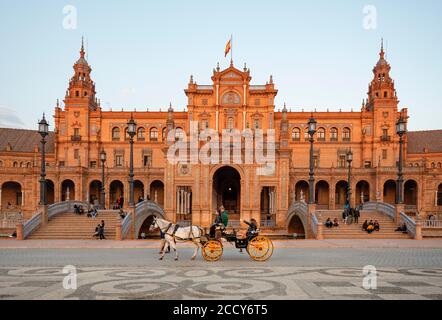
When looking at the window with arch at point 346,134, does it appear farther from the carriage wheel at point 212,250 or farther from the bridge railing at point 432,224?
the carriage wheel at point 212,250

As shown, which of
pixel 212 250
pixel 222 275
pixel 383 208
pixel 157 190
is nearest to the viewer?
pixel 222 275

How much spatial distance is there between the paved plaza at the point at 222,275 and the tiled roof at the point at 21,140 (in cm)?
6395

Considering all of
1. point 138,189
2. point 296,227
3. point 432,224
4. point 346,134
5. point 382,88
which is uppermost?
point 382,88

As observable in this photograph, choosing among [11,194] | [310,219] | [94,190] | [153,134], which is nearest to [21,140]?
[11,194]

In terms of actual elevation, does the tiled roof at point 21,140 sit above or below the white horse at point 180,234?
above

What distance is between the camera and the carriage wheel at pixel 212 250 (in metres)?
15.1

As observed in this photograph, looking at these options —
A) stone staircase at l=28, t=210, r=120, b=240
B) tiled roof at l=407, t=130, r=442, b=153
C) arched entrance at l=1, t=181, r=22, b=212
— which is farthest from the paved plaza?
tiled roof at l=407, t=130, r=442, b=153

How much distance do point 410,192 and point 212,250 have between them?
61.3 meters

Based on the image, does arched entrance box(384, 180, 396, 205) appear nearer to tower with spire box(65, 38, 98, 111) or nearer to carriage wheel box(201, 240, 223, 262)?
tower with spire box(65, 38, 98, 111)

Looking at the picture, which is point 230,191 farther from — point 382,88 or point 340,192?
point 382,88

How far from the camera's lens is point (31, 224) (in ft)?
84.9

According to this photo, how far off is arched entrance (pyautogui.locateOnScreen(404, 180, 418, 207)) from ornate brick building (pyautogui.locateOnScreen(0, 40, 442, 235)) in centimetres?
19

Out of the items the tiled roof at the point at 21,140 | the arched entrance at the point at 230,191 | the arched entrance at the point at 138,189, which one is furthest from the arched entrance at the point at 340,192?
the tiled roof at the point at 21,140
